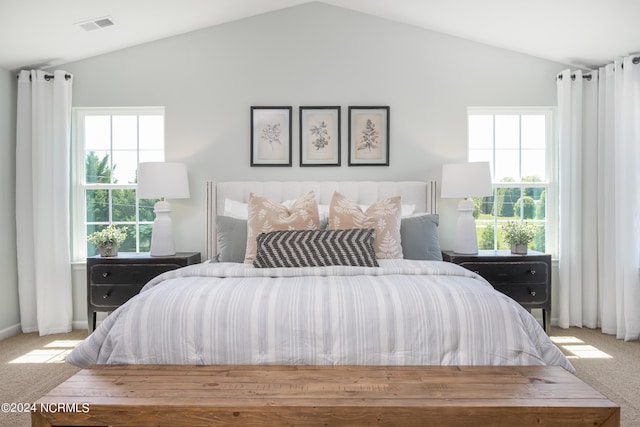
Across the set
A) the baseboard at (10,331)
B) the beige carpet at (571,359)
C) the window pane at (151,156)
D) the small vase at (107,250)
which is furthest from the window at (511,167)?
the baseboard at (10,331)

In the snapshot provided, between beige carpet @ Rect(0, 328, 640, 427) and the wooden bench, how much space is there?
3.27 feet

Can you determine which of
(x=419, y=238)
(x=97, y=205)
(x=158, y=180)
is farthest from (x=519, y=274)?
(x=97, y=205)

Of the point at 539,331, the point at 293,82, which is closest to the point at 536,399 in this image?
the point at 539,331

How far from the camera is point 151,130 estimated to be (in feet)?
13.4

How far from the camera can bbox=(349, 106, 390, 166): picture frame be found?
13.1 feet

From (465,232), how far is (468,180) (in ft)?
1.42

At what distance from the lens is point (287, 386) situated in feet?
5.19

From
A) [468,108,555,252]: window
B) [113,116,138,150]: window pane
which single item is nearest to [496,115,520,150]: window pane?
[468,108,555,252]: window

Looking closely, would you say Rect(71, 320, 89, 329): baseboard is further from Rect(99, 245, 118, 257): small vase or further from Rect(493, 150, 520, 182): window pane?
Rect(493, 150, 520, 182): window pane

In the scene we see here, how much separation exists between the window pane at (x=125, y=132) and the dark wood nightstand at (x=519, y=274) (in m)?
3.08

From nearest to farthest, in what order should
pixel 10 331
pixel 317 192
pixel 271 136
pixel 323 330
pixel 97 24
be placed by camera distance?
1. pixel 323 330
2. pixel 97 24
3. pixel 10 331
4. pixel 317 192
5. pixel 271 136

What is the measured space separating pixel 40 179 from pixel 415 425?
3715 millimetres

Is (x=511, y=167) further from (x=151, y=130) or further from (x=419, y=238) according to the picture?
(x=151, y=130)

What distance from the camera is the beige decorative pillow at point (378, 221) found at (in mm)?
3002
